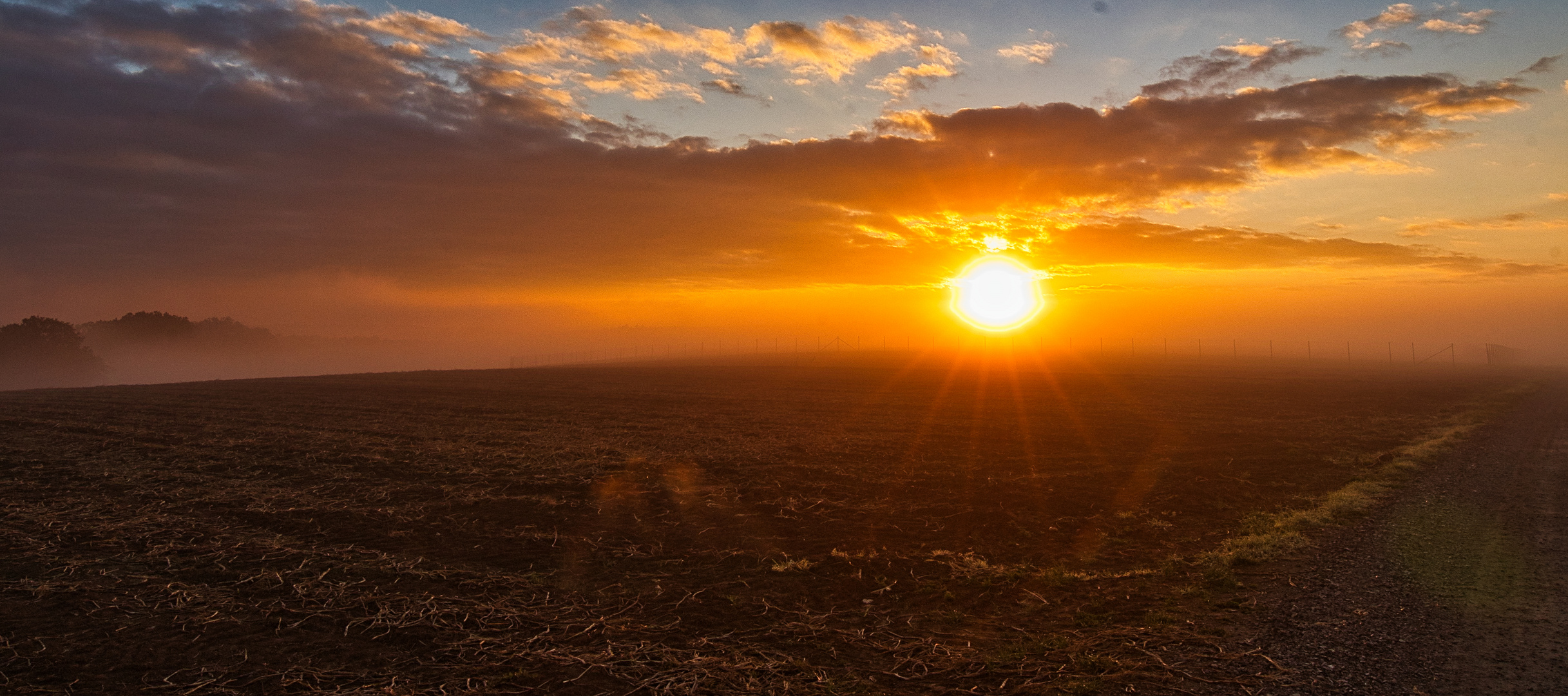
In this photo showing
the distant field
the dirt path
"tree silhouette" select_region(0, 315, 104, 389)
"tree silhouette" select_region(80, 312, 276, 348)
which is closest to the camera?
the dirt path

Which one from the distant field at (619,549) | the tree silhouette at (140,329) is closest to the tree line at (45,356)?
the tree silhouette at (140,329)

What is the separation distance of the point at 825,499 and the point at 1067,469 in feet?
24.5

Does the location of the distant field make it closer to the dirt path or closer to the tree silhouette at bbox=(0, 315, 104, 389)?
the dirt path

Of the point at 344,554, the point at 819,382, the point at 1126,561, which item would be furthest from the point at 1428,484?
the point at 819,382

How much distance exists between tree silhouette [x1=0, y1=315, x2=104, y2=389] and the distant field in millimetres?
95119

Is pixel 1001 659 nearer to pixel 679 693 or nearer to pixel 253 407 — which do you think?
pixel 679 693

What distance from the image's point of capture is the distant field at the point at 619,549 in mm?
6832

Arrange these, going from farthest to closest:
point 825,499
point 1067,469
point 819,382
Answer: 1. point 819,382
2. point 1067,469
3. point 825,499

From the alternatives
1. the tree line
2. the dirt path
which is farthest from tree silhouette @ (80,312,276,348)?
the dirt path

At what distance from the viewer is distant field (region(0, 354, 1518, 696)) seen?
6.83 m

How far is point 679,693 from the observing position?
20.4ft

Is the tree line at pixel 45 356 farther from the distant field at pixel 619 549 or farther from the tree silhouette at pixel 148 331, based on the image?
the distant field at pixel 619 549

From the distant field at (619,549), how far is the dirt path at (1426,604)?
995mm

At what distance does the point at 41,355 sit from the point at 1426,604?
137453mm
